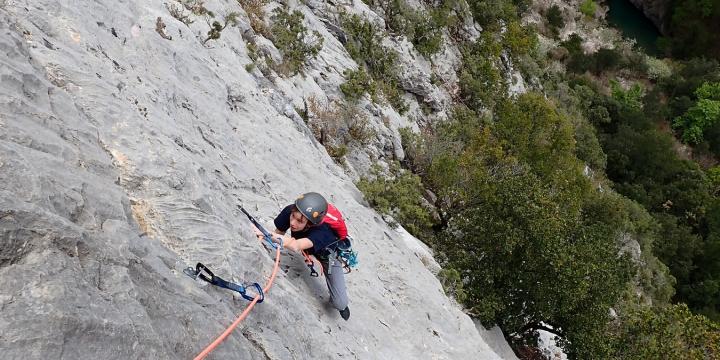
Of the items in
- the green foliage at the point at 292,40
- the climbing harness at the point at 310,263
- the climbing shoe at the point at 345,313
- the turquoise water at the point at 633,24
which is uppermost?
the turquoise water at the point at 633,24

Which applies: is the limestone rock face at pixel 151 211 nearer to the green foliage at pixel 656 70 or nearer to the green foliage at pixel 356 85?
the green foliage at pixel 356 85

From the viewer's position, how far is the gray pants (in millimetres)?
6904

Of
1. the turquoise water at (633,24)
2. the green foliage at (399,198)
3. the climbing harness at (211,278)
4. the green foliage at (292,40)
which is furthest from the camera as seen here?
the turquoise water at (633,24)

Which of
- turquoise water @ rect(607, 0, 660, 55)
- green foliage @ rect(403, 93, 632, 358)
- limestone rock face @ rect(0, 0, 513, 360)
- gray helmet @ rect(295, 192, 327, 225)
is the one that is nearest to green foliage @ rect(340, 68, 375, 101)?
green foliage @ rect(403, 93, 632, 358)

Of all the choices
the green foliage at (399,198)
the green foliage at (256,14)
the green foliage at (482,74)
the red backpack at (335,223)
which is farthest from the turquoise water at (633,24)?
the red backpack at (335,223)

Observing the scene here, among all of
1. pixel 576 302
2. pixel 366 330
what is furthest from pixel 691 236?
pixel 366 330

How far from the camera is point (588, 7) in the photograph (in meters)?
60.9

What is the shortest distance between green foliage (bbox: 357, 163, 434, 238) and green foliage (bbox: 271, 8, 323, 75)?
12.4 feet

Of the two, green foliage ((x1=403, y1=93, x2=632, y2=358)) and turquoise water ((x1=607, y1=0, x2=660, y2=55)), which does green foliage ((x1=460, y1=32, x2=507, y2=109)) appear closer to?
green foliage ((x1=403, y1=93, x2=632, y2=358))

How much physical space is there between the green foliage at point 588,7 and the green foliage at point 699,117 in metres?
14.2

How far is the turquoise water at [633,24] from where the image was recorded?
65.3 m

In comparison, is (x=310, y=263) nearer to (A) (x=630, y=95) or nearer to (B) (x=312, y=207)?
(B) (x=312, y=207)

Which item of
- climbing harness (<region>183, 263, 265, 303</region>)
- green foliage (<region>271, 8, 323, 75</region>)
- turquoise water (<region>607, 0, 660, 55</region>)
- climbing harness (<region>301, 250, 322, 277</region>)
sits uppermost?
turquoise water (<region>607, 0, 660, 55</region>)

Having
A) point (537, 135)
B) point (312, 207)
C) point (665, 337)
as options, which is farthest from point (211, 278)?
point (537, 135)
